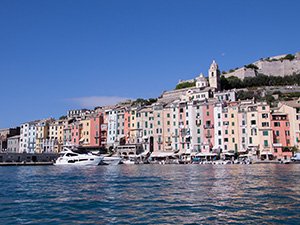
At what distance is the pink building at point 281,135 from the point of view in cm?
6300

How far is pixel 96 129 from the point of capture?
88.2 m

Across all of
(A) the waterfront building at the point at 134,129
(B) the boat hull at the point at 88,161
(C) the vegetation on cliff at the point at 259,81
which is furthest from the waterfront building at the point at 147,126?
(C) the vegetation on cliff at the point at 259,81

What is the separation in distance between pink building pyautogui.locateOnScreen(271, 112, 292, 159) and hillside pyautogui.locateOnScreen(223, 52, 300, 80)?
47787mm

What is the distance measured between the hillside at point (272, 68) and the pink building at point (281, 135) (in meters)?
47.8

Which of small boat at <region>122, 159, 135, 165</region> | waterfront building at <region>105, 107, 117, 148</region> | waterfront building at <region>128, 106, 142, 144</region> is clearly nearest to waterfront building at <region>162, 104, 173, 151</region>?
waterfront building at <region>128, 106, 142, 144</region>

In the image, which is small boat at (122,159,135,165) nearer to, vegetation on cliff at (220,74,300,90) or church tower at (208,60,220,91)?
church tower at (208,60,220,91)

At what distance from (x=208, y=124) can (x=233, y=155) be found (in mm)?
8204

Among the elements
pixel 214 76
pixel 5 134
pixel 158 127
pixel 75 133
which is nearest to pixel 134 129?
pixel 158 127

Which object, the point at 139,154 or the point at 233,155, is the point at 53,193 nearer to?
the point at 233,155

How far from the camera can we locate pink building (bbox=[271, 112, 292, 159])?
207 feet

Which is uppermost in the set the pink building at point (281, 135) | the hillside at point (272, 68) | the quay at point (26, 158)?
the hillside at point (272, 68)

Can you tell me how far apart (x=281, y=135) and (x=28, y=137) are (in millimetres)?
69245

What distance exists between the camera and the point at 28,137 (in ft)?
336

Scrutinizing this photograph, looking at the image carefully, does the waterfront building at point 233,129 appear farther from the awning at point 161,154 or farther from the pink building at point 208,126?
the awning at point 161,154
